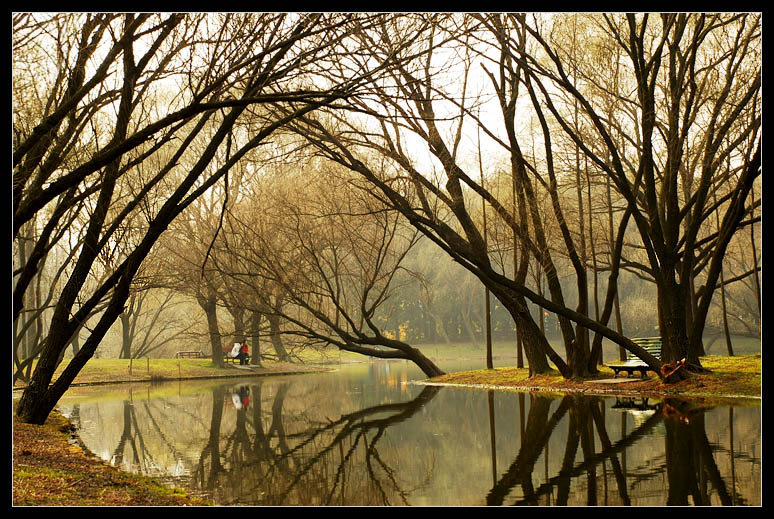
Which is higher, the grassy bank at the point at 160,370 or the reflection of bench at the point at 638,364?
the reflection of bench at the point at 638,364

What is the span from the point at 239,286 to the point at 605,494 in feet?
69.8

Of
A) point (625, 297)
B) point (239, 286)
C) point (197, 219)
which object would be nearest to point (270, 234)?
point (239, 286)

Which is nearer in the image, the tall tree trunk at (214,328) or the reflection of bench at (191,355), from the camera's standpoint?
the tall tree trunk at (214,328)

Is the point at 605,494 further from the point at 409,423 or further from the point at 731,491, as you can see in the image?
the point at 409,423

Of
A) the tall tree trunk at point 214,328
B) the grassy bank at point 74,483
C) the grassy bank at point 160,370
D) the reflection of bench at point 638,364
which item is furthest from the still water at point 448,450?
the tall tree trunk at point 214,328

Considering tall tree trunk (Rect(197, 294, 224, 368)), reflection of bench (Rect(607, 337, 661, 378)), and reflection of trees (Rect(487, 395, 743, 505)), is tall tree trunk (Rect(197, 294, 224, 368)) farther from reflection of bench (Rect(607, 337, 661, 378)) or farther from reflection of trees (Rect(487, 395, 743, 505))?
reflection of trees (Rect(487, 395, 743, 505))

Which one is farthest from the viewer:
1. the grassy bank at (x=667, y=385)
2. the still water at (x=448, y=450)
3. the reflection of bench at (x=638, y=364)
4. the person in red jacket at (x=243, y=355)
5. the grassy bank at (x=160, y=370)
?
the person in red jacket at (x=243, y=355)

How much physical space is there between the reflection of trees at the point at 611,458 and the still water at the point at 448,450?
0.02m

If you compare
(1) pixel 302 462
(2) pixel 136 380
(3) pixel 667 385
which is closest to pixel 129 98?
(1) pixel 302 462

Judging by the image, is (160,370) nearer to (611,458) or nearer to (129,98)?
(129,98)

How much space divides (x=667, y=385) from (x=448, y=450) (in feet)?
24.2

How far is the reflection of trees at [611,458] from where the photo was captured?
6.55m

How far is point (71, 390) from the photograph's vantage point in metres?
24.5

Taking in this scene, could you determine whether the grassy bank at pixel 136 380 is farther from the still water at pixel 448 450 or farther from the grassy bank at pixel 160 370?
the still water at pixel 448 450
